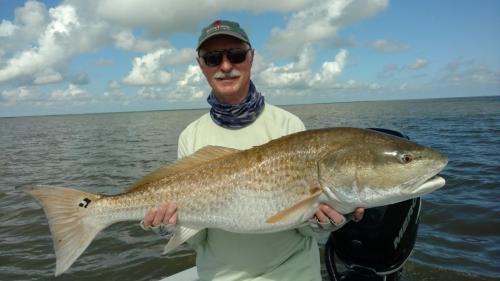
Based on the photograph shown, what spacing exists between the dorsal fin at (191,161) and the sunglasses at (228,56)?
889 millimetres

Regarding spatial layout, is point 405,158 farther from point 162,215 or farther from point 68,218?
point 68,218

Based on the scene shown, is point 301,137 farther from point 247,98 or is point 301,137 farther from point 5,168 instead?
point 5,168

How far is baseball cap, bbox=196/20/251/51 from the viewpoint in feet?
12.4

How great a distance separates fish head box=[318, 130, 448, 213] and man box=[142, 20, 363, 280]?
245mm

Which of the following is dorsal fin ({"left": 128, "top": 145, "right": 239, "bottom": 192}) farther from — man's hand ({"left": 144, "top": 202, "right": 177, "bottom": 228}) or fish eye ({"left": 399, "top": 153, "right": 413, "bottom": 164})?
fish eye ({"left": 399, "top": 153, "right": 413, "bottom": 164})

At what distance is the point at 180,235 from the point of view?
369 cm

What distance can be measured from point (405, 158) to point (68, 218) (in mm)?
3220

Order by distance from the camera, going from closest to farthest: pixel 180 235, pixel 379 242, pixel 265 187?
pixel 265 187 < pixel 180 235 < pixel 379 242

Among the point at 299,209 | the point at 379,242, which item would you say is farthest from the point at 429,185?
the point at 379,242

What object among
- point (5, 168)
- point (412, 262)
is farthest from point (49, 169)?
point (412, 262)

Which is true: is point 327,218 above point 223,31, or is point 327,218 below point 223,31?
below

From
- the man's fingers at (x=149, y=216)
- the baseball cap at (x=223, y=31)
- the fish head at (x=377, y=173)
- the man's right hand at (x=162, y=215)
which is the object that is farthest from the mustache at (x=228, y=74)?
the man's fingers at (x=149, y=216)

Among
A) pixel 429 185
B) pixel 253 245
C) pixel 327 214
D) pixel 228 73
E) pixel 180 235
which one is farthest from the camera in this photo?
pixel 228 73

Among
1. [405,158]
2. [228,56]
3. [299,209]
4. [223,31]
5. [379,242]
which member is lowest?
[379,242]
